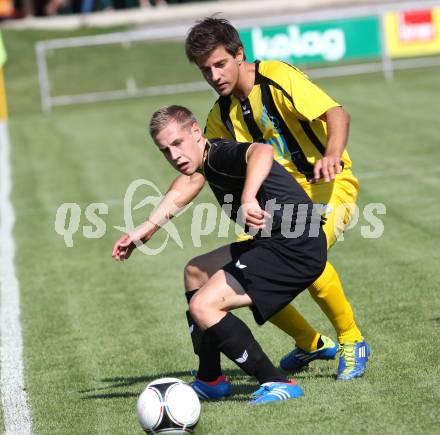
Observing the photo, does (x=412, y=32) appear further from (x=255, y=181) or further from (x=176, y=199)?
(x=255, y=181)

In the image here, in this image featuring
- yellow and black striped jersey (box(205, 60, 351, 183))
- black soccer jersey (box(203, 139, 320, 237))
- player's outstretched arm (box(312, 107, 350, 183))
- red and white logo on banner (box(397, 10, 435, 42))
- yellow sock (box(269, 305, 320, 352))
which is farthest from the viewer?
red and white logo on banner (box(397, 10, 435, 42))

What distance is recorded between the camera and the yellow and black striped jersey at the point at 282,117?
624 centimetres

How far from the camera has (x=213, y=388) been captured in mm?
6062

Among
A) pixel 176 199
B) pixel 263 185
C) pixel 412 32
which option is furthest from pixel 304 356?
pixel 412 32

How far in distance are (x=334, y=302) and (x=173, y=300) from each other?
9.70ft

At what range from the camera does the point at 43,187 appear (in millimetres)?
15617

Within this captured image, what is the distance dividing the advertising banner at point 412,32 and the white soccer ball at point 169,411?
1813 centimetres

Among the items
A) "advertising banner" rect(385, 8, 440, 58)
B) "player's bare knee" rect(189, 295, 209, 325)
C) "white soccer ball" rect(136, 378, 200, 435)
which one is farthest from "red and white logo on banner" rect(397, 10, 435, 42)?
"white soccer ball" rect(136, 378, 200, 435)

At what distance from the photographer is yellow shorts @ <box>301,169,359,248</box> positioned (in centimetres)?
627

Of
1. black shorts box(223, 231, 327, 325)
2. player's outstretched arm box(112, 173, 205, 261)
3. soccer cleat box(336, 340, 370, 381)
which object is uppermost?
player's outstretched arm box(112, 173, 205, 261)

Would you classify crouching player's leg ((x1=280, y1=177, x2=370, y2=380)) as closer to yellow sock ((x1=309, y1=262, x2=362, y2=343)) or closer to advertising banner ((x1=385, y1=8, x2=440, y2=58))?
yellow sock ((x1=309, y1=262, x2=362, y2=343))

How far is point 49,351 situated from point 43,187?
8.21 m

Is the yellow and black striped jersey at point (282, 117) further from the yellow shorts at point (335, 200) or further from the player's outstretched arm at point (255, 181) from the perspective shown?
the player's outstretched arm at point (255, 181)

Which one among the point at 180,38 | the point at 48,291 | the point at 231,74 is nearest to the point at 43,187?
the point at 48,291
